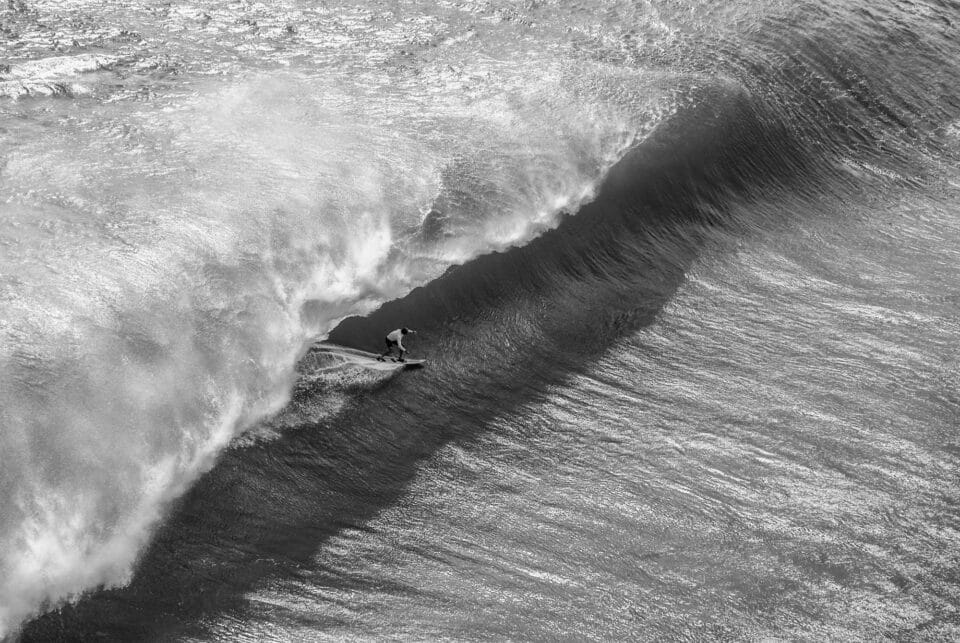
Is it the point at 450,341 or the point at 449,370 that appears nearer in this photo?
the point at 449,370

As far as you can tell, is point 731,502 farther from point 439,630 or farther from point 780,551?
point 439,630

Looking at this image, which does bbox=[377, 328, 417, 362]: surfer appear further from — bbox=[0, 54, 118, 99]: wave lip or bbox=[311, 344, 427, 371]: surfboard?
bbox=[0, 54, 118, 99]: wave lip

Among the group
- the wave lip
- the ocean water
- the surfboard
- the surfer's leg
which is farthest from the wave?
the wave lip

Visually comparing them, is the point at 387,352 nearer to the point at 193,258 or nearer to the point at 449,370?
the point at 449,370

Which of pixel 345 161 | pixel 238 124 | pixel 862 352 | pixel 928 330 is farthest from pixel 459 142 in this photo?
pixel 928 330

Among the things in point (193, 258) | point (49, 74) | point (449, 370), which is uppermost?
point (49, 74)

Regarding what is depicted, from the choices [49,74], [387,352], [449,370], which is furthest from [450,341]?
[49,74]

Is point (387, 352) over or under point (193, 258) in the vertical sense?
under

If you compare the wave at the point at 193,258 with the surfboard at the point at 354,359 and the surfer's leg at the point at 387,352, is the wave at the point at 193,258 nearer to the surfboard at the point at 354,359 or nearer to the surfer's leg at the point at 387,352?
the surfboard at the point at 354,359
